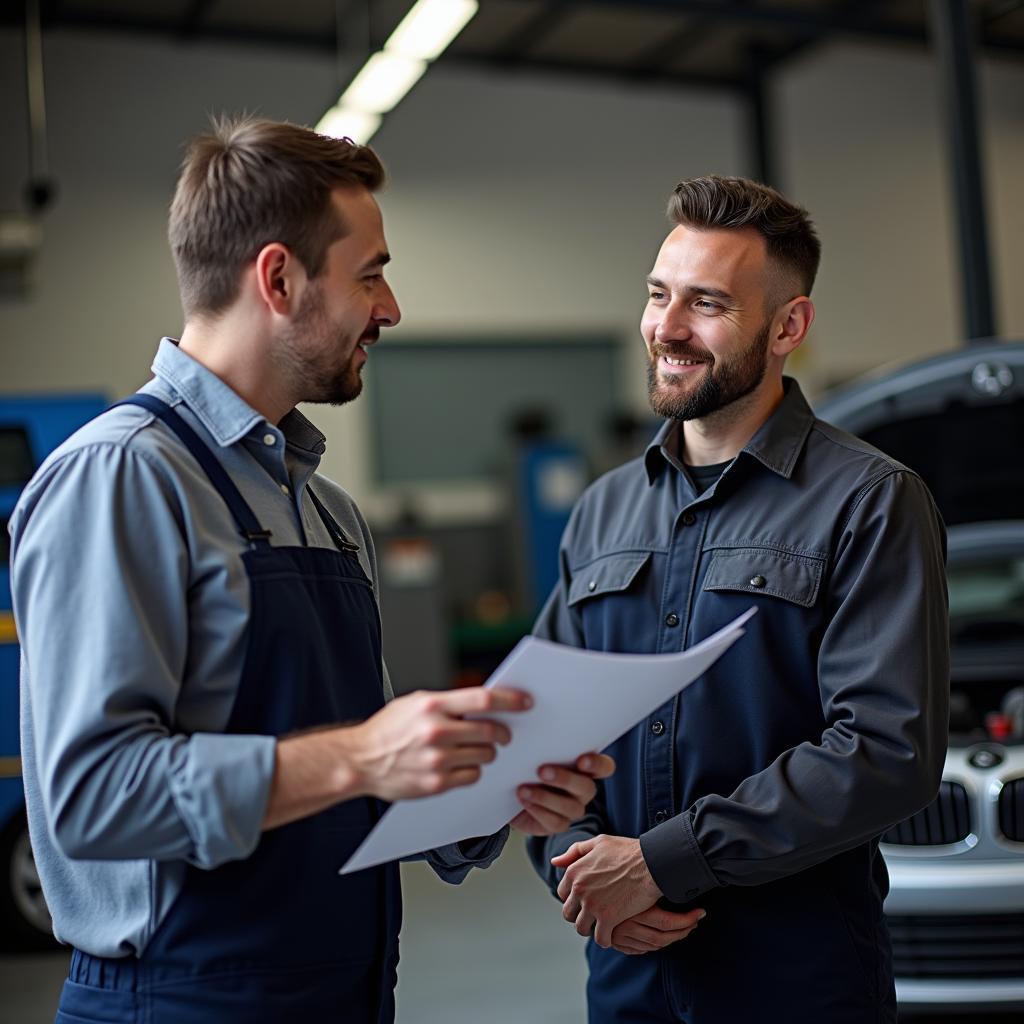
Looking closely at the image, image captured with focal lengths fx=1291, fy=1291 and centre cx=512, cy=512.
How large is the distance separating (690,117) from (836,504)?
10.1 m

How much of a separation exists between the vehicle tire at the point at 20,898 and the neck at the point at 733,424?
337 cm

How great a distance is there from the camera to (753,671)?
5.69 ft

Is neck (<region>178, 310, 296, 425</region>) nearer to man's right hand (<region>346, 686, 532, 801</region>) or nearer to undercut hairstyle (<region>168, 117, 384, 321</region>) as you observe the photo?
undercut hairstyle (<region>168, 117, 384, 321</region>)

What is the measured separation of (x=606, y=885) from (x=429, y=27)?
17.0ft

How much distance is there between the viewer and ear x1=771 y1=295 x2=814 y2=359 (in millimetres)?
1919

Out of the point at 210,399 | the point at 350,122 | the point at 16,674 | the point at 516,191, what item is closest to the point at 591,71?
the point at 516,191

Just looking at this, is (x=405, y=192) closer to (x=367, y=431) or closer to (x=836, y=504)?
(x=367, y=431)

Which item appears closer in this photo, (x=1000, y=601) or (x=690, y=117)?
(x=1000, y=601)

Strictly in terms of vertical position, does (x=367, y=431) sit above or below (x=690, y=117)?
below

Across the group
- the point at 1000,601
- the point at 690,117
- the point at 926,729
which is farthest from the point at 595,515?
the point at 690,117

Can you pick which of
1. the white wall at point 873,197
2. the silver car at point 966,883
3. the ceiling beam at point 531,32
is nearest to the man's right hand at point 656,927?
the silver car at point 966,883

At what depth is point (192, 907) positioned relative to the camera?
1.29 meters

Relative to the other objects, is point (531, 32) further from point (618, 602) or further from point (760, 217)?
point (618, 602)

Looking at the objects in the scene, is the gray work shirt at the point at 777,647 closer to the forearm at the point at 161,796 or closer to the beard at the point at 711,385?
the beard at the point at 711,385
